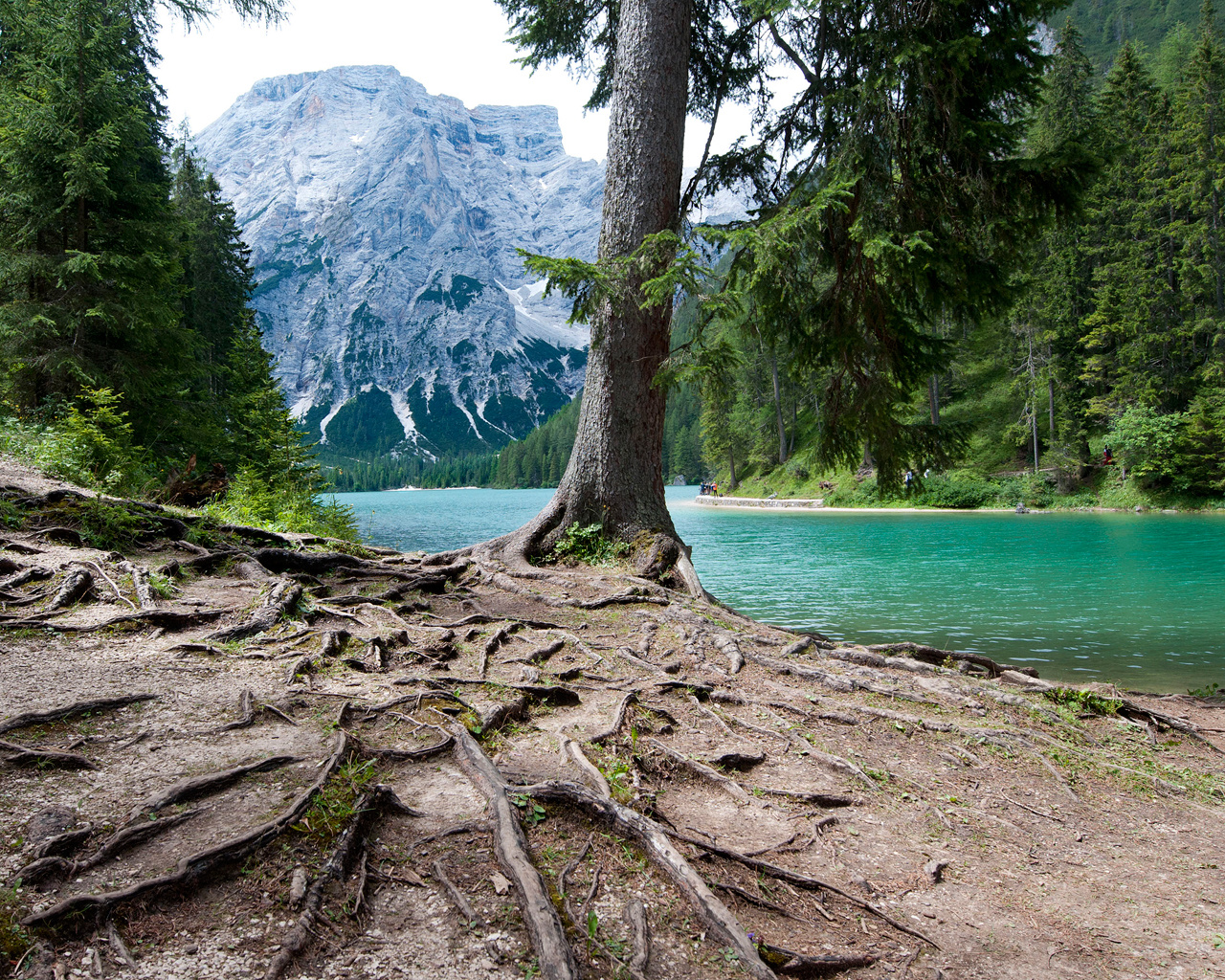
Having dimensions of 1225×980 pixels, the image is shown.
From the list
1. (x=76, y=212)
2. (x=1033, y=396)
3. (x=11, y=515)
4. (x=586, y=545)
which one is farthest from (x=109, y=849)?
(x=1033, y=396)

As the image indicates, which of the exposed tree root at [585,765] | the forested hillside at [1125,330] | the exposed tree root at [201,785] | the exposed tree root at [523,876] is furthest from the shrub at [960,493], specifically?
the exposed tree root at [201,785]

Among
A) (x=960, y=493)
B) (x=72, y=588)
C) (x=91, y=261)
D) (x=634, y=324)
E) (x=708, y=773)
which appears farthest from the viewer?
(x=960, y=493)

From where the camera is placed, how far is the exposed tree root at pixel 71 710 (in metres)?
3.31

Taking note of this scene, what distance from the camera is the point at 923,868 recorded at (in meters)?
3.37

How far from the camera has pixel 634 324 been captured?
28.7ft

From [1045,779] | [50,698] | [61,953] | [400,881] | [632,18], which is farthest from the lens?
[632,18]

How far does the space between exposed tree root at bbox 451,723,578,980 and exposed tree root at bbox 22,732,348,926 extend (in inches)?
31.3

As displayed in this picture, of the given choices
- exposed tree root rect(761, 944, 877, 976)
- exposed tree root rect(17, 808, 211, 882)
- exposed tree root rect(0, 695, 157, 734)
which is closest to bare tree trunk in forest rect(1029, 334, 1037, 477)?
exposed tree root rect(761, 944, 877, 976)

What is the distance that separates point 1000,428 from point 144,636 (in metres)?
53.2

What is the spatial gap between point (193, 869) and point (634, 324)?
7.58 m

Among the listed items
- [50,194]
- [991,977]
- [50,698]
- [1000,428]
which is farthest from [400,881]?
[1000,428]

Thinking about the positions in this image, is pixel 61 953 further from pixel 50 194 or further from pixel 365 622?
pixel 50 194

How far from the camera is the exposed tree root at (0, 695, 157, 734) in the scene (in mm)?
3311

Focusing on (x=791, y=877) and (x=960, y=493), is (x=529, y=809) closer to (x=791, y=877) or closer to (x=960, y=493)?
(x=791, y=877)
